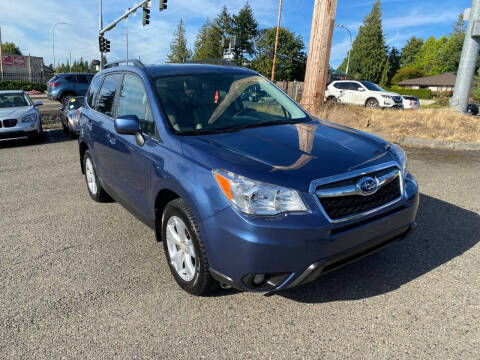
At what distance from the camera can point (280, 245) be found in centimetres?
229

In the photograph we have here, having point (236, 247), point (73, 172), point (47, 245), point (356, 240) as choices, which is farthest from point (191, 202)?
point (73, 172)

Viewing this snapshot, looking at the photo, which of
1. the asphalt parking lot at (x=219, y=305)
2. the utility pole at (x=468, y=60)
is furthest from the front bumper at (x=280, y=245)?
the utility pole at (x=468, y=60)

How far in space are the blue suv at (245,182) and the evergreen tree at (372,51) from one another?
83835 mm

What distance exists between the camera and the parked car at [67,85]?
2089 cm

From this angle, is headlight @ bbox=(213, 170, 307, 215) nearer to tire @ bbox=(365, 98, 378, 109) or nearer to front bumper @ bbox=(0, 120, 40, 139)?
front bumper @ bbox=(0, 120, 40, 139)

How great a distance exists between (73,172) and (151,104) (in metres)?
4.49

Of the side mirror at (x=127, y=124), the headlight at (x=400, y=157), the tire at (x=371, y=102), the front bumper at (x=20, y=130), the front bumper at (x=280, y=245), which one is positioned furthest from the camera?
the tire at (x=371, y=102)

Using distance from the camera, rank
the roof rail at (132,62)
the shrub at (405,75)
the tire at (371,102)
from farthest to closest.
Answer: the shrub at (405,75), the tire at (371,102), the roof rail at (132,62)

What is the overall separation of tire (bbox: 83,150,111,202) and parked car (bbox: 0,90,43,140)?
596 centimetres

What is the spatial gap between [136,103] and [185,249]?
1.58 meters

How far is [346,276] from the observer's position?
10.3 ft

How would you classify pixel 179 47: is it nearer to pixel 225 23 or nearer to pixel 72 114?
pixel 225 23

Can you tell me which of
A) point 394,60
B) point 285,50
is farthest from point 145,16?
point 394,60

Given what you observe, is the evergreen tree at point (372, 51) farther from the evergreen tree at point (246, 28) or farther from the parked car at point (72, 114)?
the parked car at point (72, 114)
